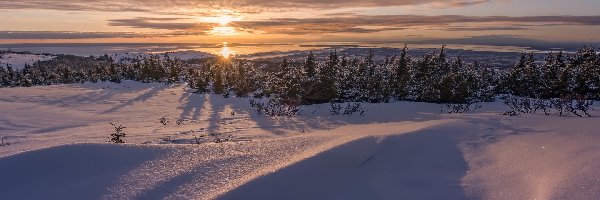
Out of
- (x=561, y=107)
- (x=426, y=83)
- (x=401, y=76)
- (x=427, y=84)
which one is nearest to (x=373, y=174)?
(x=561, y=107)

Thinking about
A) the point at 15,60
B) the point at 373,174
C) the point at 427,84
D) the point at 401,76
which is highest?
the point at 373,174

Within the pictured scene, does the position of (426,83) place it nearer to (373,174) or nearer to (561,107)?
(561,107)

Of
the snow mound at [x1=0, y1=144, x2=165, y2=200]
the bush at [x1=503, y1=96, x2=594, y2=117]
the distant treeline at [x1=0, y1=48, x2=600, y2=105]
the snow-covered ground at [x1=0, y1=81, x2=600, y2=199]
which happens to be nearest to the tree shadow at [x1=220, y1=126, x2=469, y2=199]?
the snow-covered ground at [x1=0, y1=81, x2=600, y2=199]

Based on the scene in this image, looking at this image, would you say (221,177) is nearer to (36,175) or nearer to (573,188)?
(36,175)

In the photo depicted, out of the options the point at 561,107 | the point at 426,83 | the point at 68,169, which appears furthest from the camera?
the point at 426,83

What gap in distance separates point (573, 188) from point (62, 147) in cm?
539

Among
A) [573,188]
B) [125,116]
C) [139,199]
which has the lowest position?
[125,116]

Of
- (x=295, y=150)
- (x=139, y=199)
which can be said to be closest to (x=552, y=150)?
(x=295, y=150)

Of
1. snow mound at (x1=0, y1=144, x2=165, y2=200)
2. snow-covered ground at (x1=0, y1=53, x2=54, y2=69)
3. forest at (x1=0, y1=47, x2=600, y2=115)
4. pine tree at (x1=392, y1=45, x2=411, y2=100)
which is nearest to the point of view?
snow mound at (x1=0, y1=144, x2=165, y2=200)

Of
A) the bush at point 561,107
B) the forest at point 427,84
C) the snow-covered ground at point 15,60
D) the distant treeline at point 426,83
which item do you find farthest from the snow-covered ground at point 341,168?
the snow-covered ground at point 15,60

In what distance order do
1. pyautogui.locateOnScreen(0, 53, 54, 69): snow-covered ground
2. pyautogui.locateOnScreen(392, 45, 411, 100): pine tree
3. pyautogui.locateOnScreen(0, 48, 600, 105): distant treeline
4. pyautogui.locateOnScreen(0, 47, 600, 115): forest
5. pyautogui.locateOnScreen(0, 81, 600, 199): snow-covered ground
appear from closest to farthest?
pyautogui.locateOnScreen(0, 81, 600, 199): snow-covered ground < pyautogui.locateOnScreen(0, 47, 600, 115): forest < pyautogui.locateOnScreen(0, 48, 600, 105): distant treeline < pyautogui.locateOnScreen(392, 45, 411, 100): pine tree < pyautogui.locateOnScreen(0, 53, 54, 69): snow-covered ground

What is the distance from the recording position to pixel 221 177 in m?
3.93

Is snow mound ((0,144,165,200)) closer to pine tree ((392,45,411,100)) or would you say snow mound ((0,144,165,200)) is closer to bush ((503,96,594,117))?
bush ((503,96,594,117))

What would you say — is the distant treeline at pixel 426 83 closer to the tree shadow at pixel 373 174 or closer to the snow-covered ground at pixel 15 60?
the tree shadow at pixel 373 174
